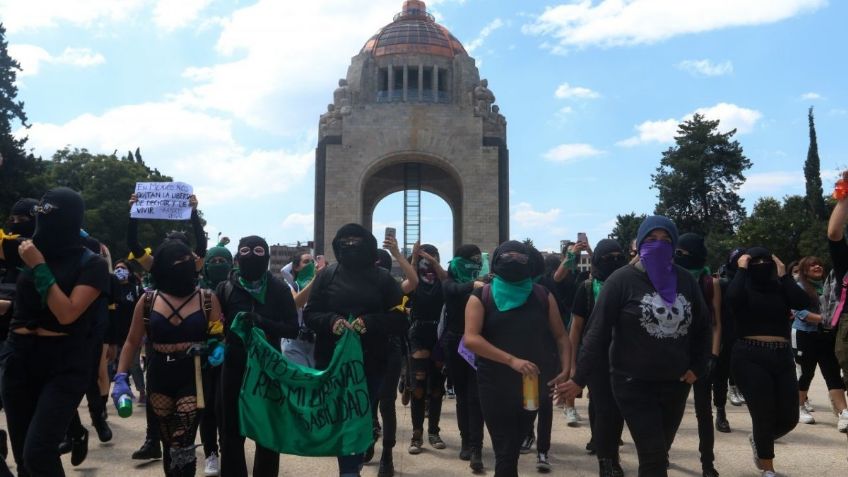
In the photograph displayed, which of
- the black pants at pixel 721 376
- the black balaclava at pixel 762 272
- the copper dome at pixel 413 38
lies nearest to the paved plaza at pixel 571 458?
the black pants at pixel 721 376

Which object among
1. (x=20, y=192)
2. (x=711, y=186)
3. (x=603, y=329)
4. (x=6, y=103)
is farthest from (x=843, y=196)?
(x=711, y=186)

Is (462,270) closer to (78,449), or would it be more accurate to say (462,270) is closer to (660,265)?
(660,265)

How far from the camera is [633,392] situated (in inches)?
170

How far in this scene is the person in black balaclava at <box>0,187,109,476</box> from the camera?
162 inches

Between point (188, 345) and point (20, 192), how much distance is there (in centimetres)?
3082

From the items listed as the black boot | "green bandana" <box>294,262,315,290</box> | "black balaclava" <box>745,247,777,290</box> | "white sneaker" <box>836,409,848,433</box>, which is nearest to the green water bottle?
"green bandana" <box>294,262,315,290</box>

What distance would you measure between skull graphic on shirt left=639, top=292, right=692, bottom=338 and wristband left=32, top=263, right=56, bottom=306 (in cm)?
360

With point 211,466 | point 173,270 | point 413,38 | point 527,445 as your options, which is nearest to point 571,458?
point 527,445

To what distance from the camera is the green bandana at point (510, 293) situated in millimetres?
4781

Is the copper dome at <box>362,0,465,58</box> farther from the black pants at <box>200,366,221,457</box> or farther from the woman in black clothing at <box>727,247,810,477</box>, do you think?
the black pants at <box>200,366,221,457</box>

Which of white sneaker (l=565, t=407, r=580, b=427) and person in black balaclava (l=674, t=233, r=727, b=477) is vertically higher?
person in black balaclava (l=674, t=233, r=727, b=477)

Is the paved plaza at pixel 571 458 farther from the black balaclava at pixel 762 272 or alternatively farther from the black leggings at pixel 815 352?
the black balaclava at pixel 762 272

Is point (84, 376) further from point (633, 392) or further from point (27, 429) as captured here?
point (633, 392)

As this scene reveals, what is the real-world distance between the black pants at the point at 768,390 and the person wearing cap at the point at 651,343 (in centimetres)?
164
